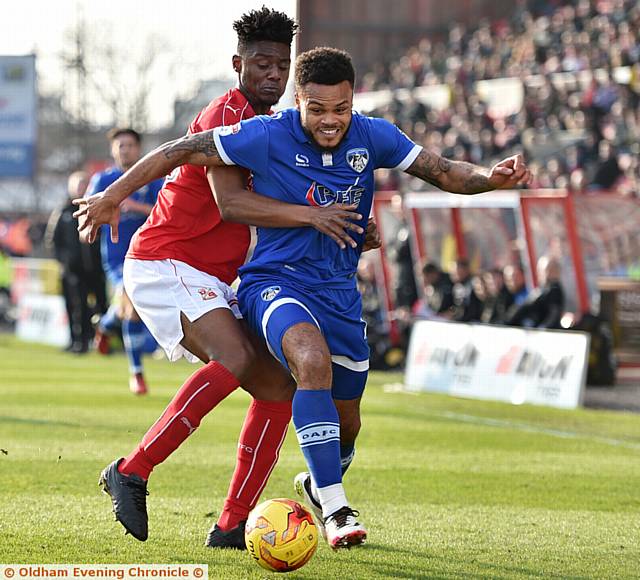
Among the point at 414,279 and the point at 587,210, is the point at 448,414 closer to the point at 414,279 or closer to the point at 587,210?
the point at 587,210

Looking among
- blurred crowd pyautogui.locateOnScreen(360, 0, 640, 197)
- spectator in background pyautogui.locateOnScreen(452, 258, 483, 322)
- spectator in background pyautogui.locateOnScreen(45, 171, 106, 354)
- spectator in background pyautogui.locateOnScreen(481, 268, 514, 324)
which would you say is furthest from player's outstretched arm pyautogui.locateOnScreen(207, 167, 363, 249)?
spectator in background pyautogui.locateOnScreen(45, 171, 106, 354)

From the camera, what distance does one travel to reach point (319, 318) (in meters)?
5.94

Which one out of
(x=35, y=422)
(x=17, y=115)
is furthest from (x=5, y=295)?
(x=35, y=422)

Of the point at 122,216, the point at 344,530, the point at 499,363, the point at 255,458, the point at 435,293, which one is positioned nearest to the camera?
the point at 344,530

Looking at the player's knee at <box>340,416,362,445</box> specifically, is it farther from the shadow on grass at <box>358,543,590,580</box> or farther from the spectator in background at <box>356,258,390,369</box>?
the spectator in background at <box>356,258,390,369</box>

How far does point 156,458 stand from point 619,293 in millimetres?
11545

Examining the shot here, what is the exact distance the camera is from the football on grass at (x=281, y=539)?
5.55m

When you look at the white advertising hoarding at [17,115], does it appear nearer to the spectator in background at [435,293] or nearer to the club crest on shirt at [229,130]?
the spectator in background at [435,293]

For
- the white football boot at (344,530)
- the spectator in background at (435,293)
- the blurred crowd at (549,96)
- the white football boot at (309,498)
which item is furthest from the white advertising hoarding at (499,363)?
the white football boot at (344,530)

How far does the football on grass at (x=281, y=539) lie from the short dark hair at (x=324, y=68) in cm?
179

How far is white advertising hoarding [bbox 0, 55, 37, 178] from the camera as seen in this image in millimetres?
29281

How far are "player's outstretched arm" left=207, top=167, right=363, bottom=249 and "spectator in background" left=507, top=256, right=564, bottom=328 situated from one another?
398 inches

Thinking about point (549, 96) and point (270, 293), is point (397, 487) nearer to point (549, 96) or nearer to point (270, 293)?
point (270, 293)

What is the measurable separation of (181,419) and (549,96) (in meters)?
22.3
